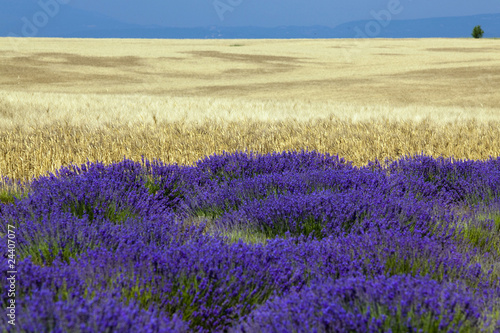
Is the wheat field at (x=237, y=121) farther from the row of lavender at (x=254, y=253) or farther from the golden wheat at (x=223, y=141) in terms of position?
the row of lavender at (x=254, y=253)

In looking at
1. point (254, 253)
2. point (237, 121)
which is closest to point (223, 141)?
point (237, 121)

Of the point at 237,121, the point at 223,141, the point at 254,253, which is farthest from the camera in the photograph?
the point at 237,121

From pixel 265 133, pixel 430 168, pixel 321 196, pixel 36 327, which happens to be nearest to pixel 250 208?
pixel 321 196


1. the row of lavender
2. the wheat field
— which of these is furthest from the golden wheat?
the row of lavender

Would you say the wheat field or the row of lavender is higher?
the wheat field

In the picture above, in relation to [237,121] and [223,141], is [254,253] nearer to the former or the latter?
[223,141]

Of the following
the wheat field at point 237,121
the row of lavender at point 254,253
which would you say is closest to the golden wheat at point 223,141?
the wheat field at point 237,121

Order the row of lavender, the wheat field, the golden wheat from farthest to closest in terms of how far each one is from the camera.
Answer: the wheat field, the golden wheat, the row of lavender

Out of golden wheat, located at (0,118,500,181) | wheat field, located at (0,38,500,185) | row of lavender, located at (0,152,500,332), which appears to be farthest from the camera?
wheat field, located at (0,38,500,185)

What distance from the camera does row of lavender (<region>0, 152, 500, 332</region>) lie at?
1.76 metres

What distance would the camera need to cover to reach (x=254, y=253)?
7.85ft

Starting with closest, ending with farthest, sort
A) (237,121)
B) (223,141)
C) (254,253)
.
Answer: (254,253)
(223,141)
(237,121)

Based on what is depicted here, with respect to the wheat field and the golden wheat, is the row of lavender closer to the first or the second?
the golden wheat

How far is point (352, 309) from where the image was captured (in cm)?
184
